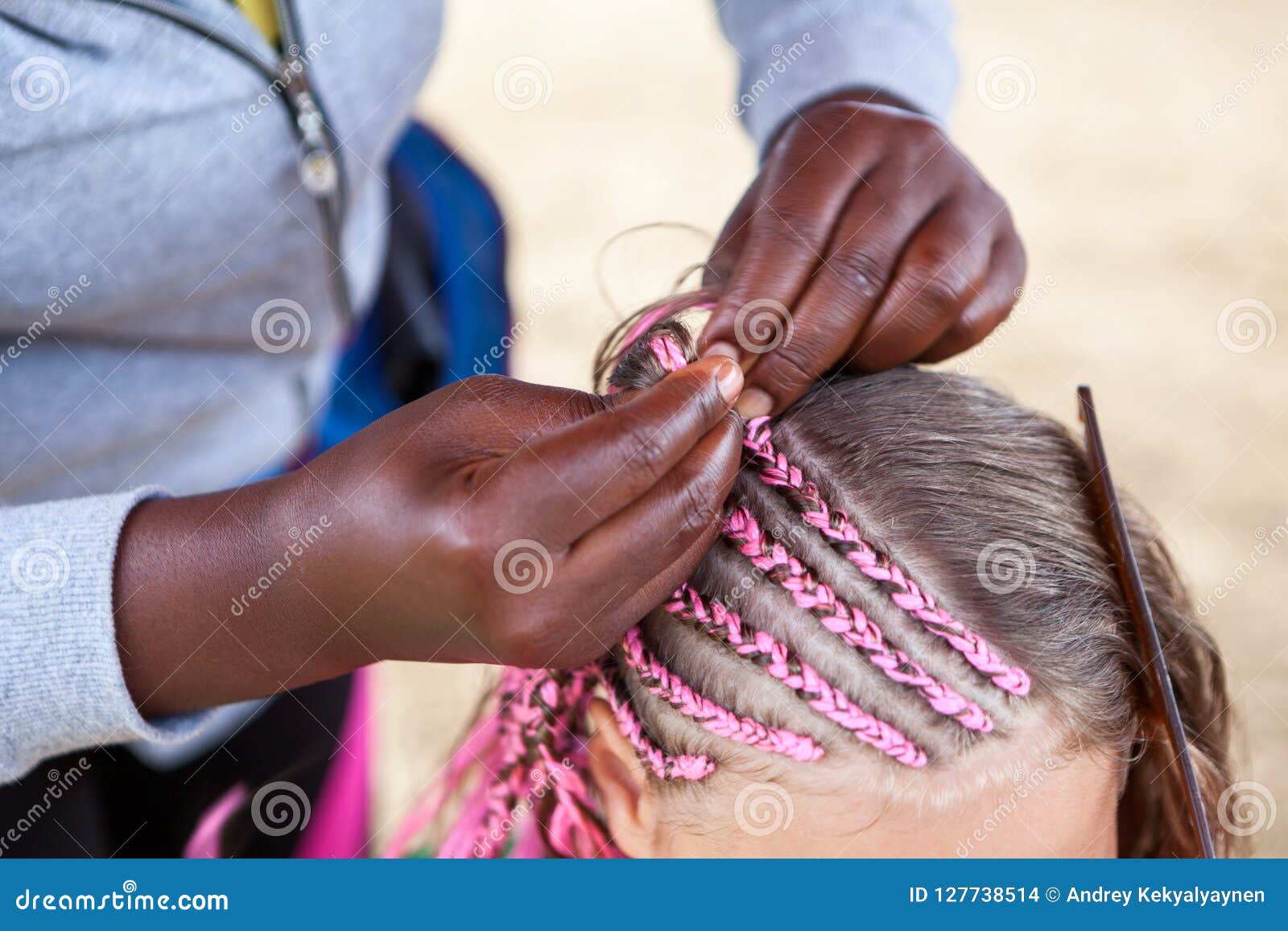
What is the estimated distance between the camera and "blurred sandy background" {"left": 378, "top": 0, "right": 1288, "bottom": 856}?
93.9 inches

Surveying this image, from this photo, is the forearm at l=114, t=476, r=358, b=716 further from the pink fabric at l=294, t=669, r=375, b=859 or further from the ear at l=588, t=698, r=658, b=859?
the pink fabric at l=294, t=669, r=375, b=859

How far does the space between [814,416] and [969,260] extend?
0.18 metres

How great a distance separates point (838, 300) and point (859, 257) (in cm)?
4

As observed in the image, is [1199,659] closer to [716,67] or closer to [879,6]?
[879,6]

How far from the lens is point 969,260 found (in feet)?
2.89

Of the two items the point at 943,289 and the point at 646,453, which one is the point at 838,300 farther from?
the point at 646,453

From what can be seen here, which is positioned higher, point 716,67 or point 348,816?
point 716,67

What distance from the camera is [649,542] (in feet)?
2.24

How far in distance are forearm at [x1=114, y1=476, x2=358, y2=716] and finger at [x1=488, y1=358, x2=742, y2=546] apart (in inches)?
5.9

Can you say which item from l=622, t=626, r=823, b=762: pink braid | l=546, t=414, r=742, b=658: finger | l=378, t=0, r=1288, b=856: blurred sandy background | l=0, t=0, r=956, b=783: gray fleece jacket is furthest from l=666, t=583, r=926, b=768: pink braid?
l=378, t=0, r=1288, b=856: blurred sandy background

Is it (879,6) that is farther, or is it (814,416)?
(879,6)

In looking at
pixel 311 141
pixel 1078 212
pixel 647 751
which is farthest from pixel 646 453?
pixel 1078 212
